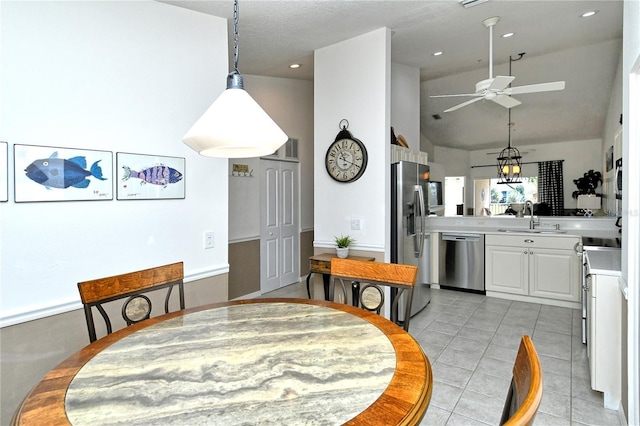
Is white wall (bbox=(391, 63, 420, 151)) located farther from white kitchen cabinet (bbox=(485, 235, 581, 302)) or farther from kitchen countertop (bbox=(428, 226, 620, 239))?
white kitchen cabinet (bbox=(485, 235, 581, 302))

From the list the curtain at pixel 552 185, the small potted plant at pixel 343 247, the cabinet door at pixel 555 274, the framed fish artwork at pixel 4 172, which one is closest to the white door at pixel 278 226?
the small potted plant at pixel 343 247

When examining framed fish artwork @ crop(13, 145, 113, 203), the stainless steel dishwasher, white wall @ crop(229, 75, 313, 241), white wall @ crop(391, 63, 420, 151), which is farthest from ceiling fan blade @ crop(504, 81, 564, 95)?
framed fish artwork @ crop(13, 145, 113, 203)

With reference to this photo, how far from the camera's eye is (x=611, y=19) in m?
3.52

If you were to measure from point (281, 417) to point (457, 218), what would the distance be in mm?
5117

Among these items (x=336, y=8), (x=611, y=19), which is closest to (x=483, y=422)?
(x=336, y=8)

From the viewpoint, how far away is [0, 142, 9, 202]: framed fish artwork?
1792 millimetres

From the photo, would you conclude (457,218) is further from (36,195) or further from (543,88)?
(36,195)

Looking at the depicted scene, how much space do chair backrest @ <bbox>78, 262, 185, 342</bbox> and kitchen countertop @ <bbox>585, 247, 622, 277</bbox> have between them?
2627 millimetres

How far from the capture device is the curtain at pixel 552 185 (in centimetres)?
904

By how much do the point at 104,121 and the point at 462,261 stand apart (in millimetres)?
4542

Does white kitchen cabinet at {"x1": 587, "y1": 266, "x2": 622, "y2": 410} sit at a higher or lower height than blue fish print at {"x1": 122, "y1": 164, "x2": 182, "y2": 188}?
lower

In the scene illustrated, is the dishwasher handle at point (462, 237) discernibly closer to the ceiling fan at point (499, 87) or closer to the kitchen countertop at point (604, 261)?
the kitchen countertop at point (604, 261)

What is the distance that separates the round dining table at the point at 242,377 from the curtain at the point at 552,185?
9636mm

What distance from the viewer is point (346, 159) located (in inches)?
140
